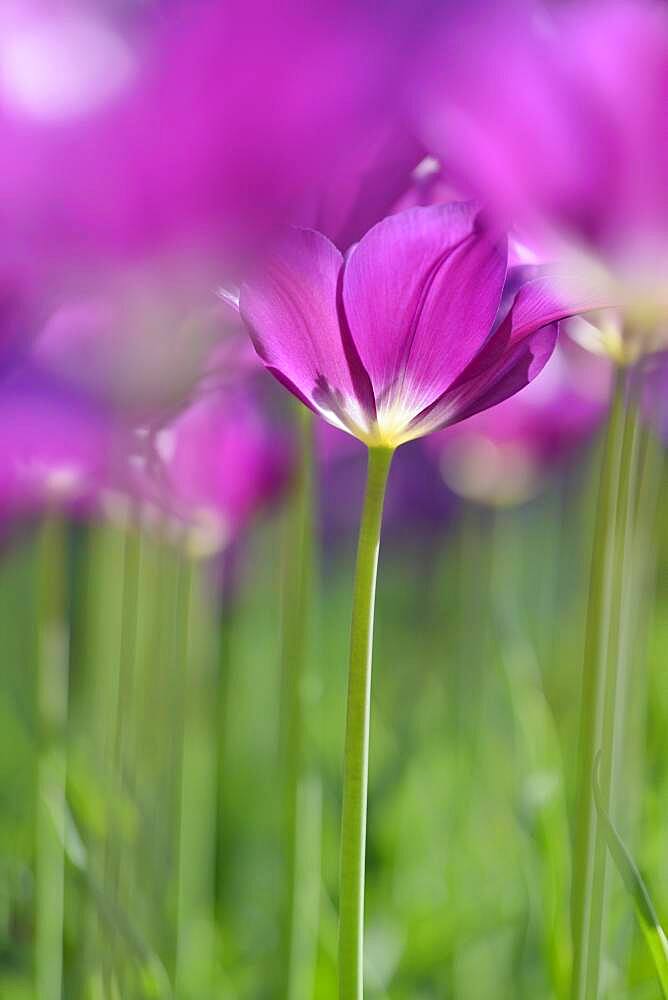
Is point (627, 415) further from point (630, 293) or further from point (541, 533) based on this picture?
point (541, 533)

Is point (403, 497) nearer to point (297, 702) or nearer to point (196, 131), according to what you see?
point (297, 702)

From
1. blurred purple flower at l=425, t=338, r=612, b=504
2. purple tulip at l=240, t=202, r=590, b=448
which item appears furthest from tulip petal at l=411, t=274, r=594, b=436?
blurred purple flower at l=425, t=338, r=612, b=504

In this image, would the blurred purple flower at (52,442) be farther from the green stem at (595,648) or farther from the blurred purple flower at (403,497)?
the blurred purple flower at (403,497)

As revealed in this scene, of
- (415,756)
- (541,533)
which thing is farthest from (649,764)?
(541,533)

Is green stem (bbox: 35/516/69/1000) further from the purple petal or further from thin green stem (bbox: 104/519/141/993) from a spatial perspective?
the purple petal

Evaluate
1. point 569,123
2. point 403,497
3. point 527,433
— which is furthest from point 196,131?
point 403,497

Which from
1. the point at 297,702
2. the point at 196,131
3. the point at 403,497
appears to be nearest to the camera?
the point at 196,131

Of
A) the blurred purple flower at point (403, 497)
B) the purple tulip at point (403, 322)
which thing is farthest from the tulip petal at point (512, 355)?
the blurred purple flower at point (403, 497)
